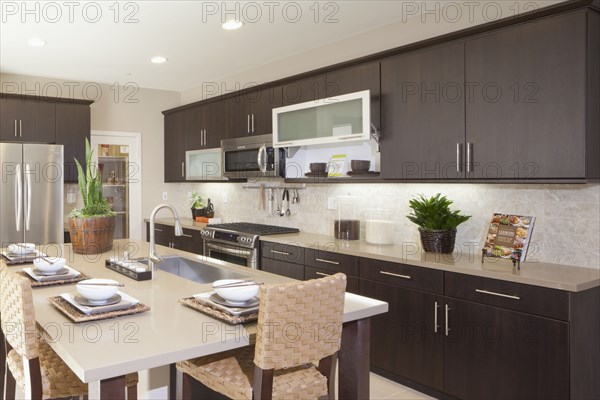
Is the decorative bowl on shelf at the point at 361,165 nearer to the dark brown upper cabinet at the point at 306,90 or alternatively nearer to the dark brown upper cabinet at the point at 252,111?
the dark brown upper cabinet at the point at 306,90

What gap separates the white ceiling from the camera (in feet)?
11.4

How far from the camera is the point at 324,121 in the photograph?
152 inches

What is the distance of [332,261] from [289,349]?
6.72ft

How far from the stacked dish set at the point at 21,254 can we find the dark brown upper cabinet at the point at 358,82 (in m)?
2.37

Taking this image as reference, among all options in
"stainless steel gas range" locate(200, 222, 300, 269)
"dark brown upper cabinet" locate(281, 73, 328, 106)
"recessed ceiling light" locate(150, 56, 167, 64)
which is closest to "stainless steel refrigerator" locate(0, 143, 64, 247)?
"recessed ceiling light" locate(150, 56, 167, 64)

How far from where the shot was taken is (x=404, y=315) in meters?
3.13

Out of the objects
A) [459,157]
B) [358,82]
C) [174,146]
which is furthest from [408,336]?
[174,146]

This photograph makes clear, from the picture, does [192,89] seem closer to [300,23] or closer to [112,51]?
[112,51]

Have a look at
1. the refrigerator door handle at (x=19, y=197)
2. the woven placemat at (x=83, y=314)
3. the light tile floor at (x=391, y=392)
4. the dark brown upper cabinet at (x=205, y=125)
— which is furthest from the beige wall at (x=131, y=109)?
the woven placemat at (x=83, y=314)

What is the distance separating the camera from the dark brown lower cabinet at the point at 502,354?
2.41 meters

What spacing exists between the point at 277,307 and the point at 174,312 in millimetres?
514

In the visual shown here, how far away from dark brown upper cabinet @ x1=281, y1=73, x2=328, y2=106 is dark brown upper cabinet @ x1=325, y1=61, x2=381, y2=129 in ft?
0.12

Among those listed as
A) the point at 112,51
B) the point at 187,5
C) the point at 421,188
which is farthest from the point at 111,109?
the point at 421,188

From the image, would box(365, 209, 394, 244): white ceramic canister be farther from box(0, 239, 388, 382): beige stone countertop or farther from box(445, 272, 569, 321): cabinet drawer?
box(0, 239, 388, 382): beige stone countertop
